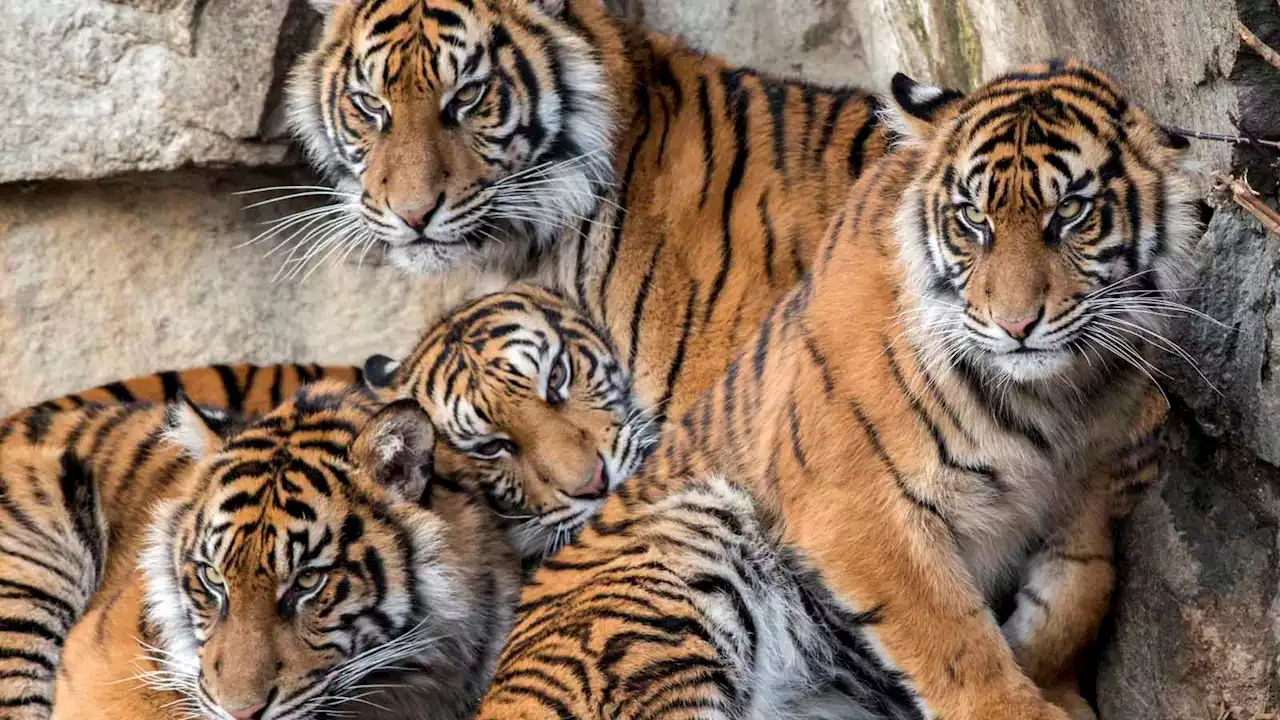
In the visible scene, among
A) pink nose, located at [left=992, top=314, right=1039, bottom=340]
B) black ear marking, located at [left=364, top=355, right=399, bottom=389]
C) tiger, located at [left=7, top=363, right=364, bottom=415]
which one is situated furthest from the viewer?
tiger, located at [left=7, top=363, right=364, bottom=415]

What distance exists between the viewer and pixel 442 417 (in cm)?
389

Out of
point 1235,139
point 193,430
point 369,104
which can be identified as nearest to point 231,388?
point 369,104

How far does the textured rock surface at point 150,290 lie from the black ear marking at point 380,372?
3.80 feet

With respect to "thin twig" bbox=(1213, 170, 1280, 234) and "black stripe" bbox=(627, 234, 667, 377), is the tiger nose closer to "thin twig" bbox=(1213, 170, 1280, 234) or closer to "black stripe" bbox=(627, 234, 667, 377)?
"black stripe" bbox=(627, 234, 667, 377)

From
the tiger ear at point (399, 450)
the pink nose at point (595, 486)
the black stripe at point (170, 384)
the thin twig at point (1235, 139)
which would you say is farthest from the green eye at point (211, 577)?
the thin twig at point (1235, 139)

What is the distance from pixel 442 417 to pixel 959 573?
1456 millimetres

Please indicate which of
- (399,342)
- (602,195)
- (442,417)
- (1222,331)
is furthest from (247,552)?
(399,342)

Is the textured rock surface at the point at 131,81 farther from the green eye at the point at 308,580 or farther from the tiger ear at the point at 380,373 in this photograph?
the green eye at the point at 308,580

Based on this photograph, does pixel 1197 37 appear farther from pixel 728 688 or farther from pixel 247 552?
pixel 247 552

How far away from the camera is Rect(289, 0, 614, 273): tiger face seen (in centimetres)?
395

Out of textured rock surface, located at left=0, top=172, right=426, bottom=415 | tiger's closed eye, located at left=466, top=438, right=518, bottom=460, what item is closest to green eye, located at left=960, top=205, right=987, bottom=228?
tiger's closed eye, located at left=466, top=438, right=518, bottom=460

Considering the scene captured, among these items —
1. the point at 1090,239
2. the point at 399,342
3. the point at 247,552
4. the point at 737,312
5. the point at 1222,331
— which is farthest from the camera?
the point at 399,342

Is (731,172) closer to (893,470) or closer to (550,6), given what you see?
(550,6)

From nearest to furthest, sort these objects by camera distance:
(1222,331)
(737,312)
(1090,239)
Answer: (1090,239) → (1222,331) → (737,312)
